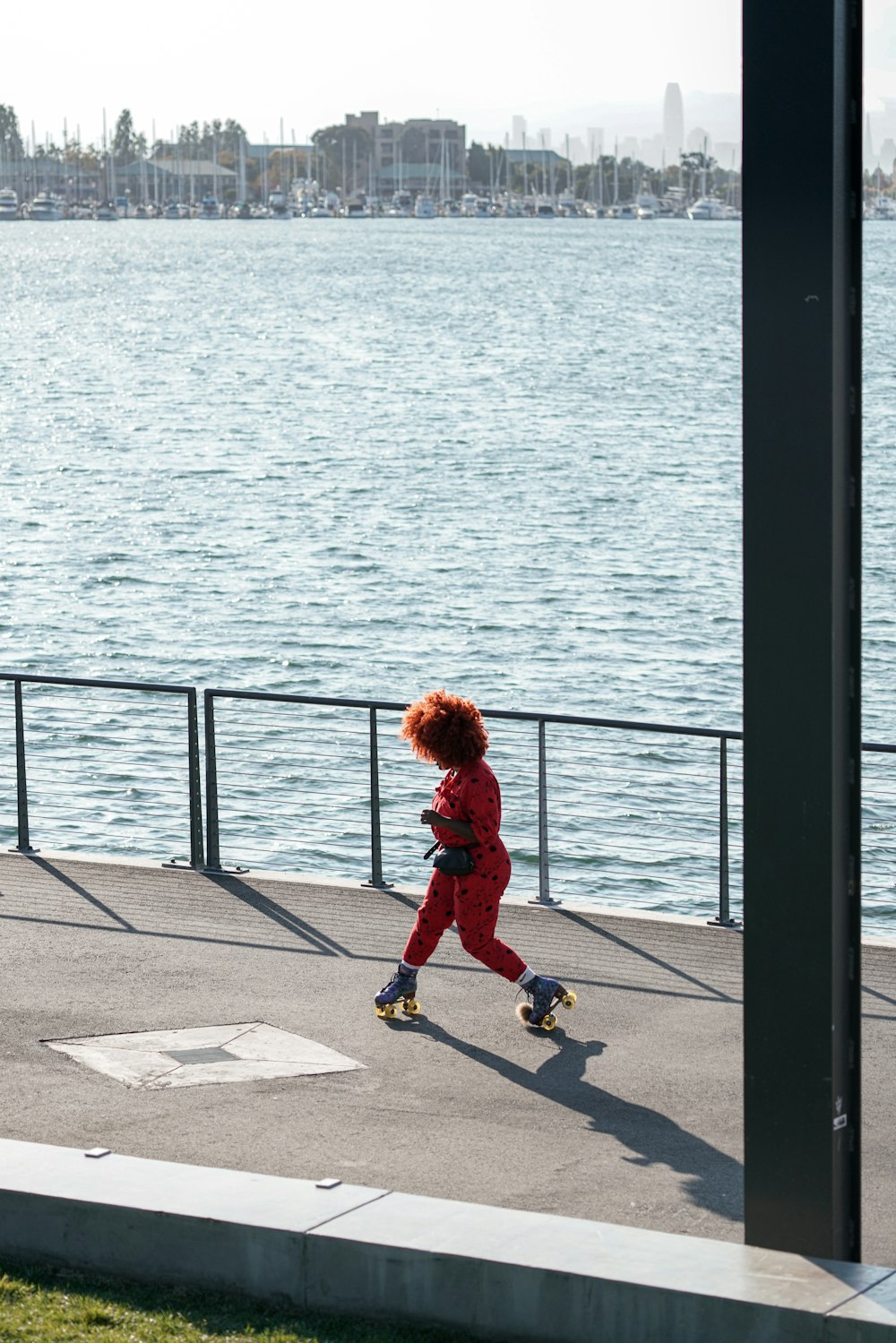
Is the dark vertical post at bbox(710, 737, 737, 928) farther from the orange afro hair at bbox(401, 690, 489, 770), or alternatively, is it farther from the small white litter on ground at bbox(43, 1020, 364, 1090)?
the small white litter on ground at bbox(43, 1020, 364, 1090)

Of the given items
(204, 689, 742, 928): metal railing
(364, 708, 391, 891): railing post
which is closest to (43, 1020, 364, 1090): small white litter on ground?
(204, 689, 742, 928): metal railing

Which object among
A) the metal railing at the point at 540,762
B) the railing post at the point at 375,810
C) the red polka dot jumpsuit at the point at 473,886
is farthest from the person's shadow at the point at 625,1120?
the railing post at the point at 375,810

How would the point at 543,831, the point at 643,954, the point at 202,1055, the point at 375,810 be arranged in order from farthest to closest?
the point at 375,810 < the point at 543,831 < the point at 643,954 < the point at 202,1055

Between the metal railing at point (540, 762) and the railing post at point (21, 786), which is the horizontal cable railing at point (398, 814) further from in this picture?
the metal railing at point (540, 762)

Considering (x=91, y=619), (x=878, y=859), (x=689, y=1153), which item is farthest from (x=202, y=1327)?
(x=91, y=619)

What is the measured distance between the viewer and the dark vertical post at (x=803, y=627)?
18.0 feet

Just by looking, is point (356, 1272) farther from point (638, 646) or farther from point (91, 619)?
point (91, 619)

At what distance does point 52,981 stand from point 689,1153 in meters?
3.50

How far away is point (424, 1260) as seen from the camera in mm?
5840

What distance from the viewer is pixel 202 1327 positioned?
5855 millimetres

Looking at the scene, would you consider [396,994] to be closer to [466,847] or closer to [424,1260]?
[466,847]

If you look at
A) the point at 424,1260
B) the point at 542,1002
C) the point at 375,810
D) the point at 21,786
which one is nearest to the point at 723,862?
the point at 375,810

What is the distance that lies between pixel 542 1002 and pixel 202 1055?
1495 mm

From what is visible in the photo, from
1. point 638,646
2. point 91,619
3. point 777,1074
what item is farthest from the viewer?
point 91,619
